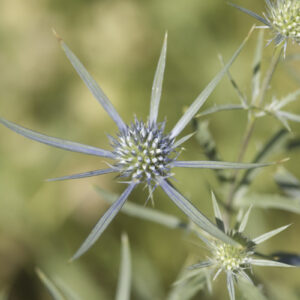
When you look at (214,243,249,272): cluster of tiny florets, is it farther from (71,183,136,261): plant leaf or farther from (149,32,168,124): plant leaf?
(149,32,168,124): plant leaf

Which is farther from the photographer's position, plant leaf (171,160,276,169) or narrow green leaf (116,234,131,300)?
narrow green leaf (116,234,131,300)

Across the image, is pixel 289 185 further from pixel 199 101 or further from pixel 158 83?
pixel 158 83

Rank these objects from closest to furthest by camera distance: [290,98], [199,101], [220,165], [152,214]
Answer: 1. [220,165]
2. [199,101]
3. [290,98]
4. [152,214]

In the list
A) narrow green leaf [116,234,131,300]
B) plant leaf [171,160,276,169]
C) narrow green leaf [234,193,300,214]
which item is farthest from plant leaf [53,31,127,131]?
narrow green leaf [234,193,300,214]

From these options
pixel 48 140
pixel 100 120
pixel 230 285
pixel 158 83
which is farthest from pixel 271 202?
pixel 100 120

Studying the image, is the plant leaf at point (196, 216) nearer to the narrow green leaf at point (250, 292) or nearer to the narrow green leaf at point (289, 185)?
the narrow green leaf at point (250, 292)

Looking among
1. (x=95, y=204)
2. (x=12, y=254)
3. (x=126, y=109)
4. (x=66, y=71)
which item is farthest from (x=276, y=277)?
(x=66, y=71)
